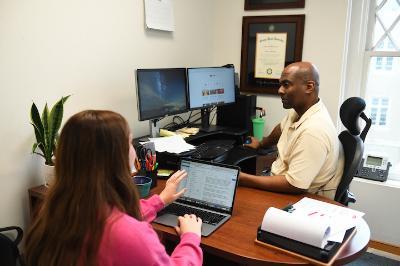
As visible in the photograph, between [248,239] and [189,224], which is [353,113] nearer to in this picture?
[248,239]

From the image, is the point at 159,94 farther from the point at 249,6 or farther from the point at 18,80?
the point at 249,6

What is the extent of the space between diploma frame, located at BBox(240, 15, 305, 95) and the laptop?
1733 mm

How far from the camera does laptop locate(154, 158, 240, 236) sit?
4.97ft

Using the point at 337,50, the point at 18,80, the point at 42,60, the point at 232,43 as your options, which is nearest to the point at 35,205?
the point at 18,80

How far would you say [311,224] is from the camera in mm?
1237

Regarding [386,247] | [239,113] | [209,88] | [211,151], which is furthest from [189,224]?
[386,247]

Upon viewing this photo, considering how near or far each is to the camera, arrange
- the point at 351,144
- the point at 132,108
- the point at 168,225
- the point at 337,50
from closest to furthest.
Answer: the point at 168,225
the point at 351,144
the point at 132,108
the point at 337,50

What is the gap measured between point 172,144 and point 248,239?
1.02 m

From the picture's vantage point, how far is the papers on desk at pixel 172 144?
2137 millimetres

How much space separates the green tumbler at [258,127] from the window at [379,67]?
734mm

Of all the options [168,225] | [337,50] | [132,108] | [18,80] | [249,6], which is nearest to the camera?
[168,225]

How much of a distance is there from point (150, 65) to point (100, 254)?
1.92m

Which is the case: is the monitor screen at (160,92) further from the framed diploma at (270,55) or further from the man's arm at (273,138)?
the framed diploma at (270,55)

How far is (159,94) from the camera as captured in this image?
92.4 inches
